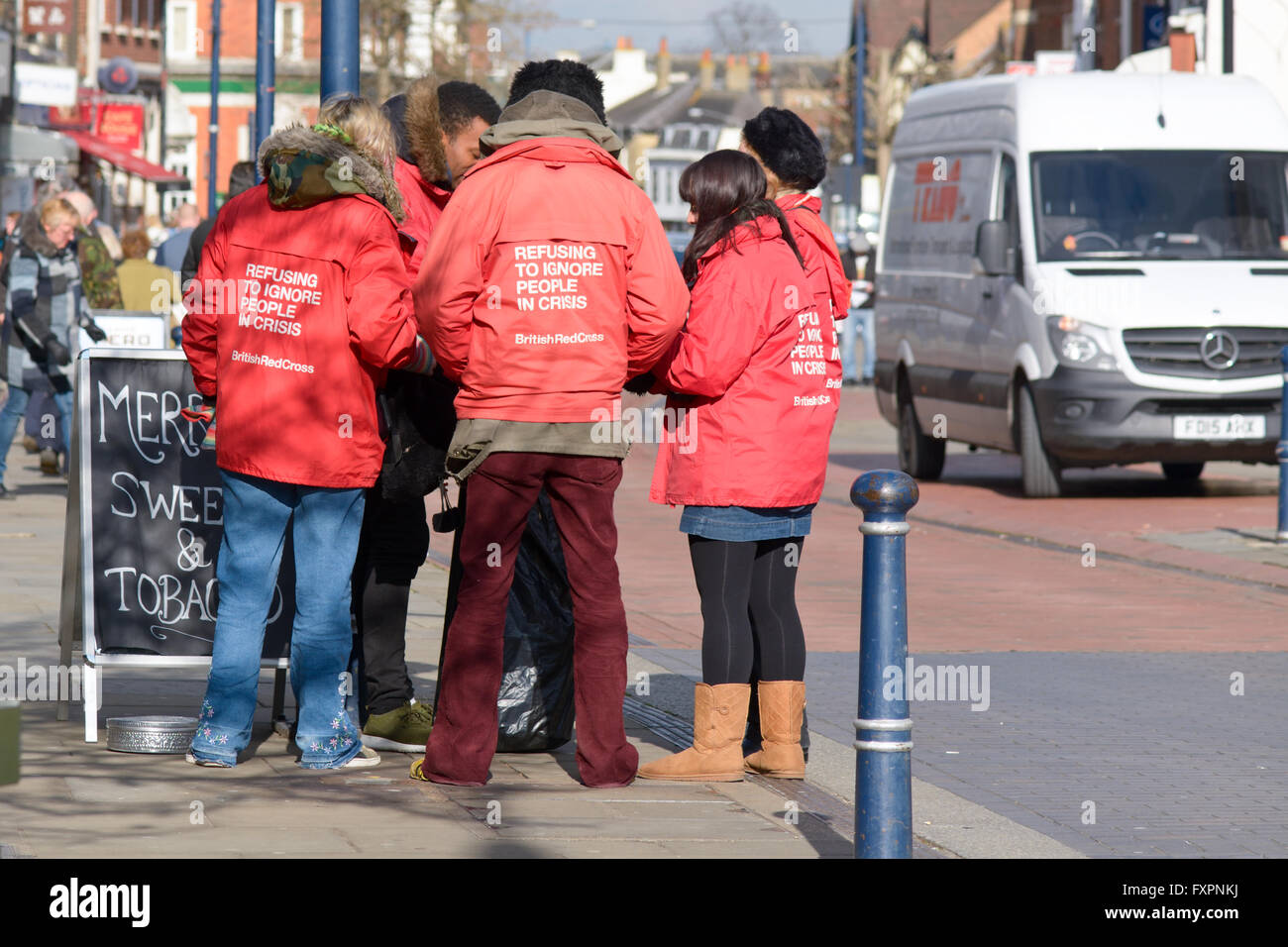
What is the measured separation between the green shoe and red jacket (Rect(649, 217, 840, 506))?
1037mm

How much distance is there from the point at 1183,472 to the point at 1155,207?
2456 millimetres

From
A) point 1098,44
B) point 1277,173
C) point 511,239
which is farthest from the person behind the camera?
point 1098,44

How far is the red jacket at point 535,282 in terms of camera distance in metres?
5.60

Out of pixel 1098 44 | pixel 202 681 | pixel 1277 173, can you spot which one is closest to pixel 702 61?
pixel 1098 44

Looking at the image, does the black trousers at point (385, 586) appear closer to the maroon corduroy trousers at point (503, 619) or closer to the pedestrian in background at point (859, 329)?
the maroon corduroy trousers at point (503, 619)

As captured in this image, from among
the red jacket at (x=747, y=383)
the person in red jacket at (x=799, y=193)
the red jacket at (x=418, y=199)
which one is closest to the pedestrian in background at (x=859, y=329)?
the person in red jacket at (x=799, y=193)

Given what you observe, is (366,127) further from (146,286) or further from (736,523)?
(146,286)

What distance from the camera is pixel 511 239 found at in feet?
18.4

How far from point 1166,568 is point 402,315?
699cm

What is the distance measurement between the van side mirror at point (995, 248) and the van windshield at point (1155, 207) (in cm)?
25

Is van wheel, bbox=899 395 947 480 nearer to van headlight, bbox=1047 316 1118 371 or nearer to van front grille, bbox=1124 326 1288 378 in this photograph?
van headlight, bbox=1047 316 1118 371

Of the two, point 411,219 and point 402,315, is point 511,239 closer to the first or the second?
point 402,315

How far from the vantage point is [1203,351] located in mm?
14844
